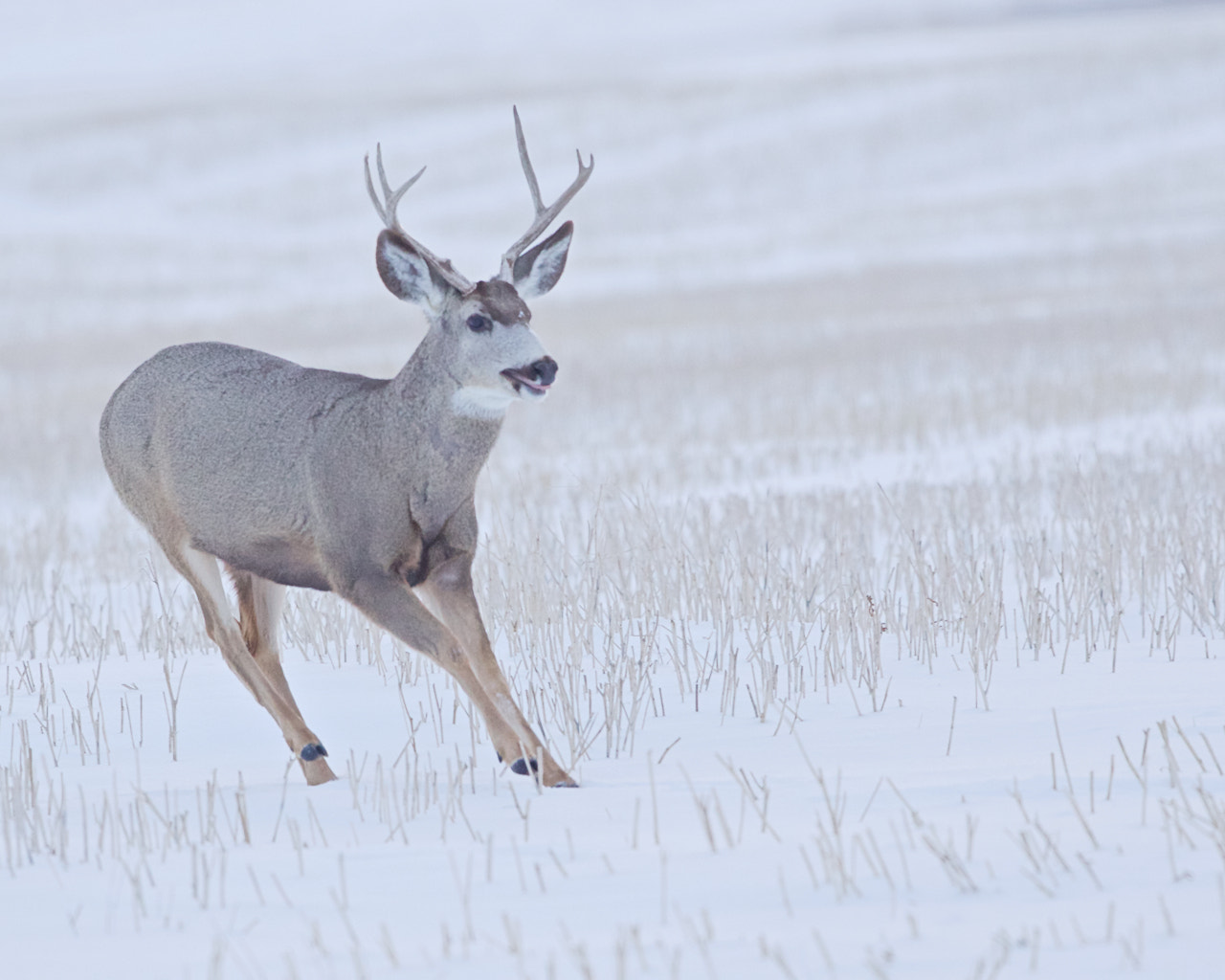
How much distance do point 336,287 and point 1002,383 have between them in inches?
1097

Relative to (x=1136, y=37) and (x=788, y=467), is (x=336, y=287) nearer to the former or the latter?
(x=788, y=467)

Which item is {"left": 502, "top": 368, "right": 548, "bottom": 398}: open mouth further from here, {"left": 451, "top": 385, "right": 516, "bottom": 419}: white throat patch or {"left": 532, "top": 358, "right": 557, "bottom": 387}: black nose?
{"left": 451, "top": 385, "right": 516, "bottom": 419}: white throat patch

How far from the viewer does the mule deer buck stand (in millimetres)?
5789

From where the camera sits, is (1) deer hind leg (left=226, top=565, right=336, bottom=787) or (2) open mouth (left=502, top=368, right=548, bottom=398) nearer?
(2) open mouth (left=502, top=368, right=548, bottom=398)

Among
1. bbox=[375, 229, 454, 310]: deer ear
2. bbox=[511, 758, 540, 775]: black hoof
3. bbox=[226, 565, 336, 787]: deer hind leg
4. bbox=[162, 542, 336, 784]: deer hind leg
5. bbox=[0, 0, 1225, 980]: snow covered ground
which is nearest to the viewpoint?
bbox=[0, 0, 1225, 980]: snow covered ground

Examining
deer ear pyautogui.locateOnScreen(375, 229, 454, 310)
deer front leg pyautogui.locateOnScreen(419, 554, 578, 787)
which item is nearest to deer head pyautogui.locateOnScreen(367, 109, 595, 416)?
deer ear pyautogui.locateOnScreen(375, 229, 454, 310)

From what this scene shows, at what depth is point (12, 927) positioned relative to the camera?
158 inches

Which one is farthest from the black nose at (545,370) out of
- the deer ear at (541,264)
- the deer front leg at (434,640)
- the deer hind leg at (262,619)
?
the deer hind leg at (262,619)

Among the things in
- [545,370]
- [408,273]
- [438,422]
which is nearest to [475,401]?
[438,422]

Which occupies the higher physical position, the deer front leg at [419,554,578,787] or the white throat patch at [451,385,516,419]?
the white throat patch at [451,385,516,419]

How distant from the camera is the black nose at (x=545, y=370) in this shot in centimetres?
577

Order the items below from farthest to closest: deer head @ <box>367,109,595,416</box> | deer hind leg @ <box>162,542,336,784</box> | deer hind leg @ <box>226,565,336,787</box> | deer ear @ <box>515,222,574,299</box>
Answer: deer hind leg @ <box>226,565,336,787</box>, deer ear @ <box>515,222,574,299</box>, deer hind leg @ <box>162,542,336,784</box>, deer head @ <box>367,109,595,416</box>

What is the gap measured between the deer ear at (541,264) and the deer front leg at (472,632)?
1.09 meters

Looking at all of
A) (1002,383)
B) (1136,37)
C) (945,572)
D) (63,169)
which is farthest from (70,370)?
(1136,37)
